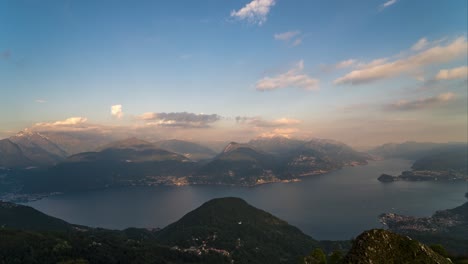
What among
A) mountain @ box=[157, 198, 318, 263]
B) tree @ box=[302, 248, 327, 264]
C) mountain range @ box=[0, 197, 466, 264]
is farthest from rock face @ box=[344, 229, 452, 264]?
mountain @ box=[157, 198, 318, 263]

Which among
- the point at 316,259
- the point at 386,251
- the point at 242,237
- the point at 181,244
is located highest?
the point at 386,251

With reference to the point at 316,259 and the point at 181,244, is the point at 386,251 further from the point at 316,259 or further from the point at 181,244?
the point at 181,244

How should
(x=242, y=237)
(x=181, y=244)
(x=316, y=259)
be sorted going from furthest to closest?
(x=242, y=237) → (x=181, y=244) → (x=316, y=259)

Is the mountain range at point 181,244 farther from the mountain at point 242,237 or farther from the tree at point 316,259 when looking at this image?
the tree at point 316,259

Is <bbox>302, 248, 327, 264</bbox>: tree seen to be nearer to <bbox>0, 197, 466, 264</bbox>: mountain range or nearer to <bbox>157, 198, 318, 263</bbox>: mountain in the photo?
<bbox>0, 197, 466, 264</bbox>: mountain range

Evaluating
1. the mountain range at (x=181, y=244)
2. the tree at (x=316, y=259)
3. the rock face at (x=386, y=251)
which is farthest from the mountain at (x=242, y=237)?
the rock face at (x=386, y=251)

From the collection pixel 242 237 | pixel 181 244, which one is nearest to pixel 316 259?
pixel 181 244

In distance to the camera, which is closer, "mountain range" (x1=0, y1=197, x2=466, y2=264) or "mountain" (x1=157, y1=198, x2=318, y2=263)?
"mountain range" (x1=0, y1=197, x2=466, y2=264)
